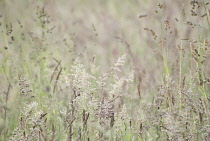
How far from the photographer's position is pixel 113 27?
494 cm

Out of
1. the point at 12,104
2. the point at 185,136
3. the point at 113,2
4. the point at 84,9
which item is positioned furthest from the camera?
the point at 113,2

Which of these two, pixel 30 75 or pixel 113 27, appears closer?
pixel 30 75

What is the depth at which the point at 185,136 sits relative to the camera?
1.73m

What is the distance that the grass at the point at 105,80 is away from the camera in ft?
5.65

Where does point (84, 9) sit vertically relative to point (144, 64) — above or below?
above

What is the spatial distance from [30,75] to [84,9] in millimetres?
3398

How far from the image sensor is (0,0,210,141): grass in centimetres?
172

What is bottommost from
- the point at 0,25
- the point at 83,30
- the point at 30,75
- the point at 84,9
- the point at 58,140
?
the point at 58,140

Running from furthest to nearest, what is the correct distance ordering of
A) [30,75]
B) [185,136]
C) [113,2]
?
[113,2] < [30,75] < [185,136]

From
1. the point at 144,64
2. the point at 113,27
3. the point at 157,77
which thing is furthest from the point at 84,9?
the point at 157,77

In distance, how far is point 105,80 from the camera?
309 centimetres

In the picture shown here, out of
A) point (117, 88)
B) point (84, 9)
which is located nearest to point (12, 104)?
point (117, 88)

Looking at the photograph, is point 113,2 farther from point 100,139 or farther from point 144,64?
point 100,139

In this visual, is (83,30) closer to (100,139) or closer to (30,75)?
(30,75)
